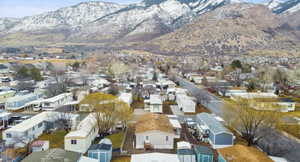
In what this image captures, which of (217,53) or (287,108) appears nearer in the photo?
(287,108)

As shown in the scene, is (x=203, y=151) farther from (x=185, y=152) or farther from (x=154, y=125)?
(x=154, y=125)

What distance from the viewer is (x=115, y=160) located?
49.8 feet

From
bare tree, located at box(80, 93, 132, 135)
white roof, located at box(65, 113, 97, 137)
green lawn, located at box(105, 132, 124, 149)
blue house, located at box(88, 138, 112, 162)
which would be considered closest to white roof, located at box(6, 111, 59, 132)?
white roof, located at box(65, 113, 97, 137)

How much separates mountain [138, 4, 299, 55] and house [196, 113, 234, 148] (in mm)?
102462

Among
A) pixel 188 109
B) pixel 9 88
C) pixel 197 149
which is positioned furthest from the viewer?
pixel 9 88

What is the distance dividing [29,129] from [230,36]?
132m

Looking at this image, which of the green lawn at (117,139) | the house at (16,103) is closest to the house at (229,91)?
the green lawn at (117,139)

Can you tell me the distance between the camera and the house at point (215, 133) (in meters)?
17.3

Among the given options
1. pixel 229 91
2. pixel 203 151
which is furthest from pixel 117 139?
pixel 229 91

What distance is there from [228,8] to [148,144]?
183486 millimetres

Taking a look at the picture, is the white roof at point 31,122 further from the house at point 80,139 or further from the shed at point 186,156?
the shed at point 186,156

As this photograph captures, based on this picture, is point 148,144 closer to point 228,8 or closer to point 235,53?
point 235,53

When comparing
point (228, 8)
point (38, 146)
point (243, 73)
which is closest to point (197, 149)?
point (38, 146)

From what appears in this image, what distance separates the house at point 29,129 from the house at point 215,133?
12548 mm
